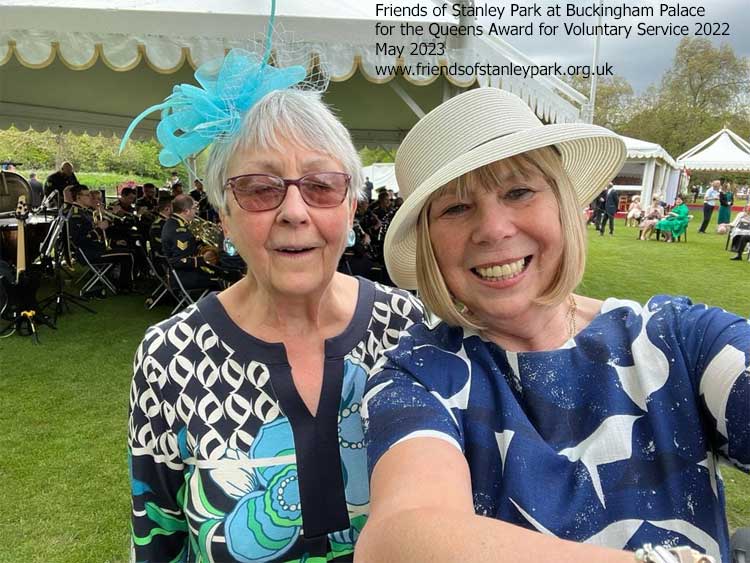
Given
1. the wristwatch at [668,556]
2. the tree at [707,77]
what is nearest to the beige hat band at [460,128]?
the wristwatch at [668,556]

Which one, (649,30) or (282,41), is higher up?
(649,30)

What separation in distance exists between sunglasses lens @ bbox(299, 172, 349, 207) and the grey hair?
0.04m

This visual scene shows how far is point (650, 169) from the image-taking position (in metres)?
24.6

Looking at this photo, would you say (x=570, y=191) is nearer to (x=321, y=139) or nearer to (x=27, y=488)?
(x=321, y=139)

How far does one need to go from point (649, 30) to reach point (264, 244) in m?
5.32

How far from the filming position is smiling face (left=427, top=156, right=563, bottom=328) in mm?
1143

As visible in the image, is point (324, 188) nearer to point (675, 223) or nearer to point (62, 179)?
point (62, 179)

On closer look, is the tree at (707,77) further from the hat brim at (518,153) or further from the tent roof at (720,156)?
the hat brim at (518,153)

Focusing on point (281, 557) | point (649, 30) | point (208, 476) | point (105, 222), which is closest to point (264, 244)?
point (208, 476)

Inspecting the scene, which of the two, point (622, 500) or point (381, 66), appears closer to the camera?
point (622, 500)

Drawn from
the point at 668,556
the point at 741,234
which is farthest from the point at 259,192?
the point at 741,234

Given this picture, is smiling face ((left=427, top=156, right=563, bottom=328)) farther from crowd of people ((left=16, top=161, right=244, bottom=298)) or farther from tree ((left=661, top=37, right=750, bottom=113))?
tree ((left=661, top=37, right=750, bottom=113))

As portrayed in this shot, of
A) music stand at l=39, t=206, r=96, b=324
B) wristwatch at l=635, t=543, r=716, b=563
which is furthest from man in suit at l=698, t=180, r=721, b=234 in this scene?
wristwatch at l=635, t=543, r=716, b=563

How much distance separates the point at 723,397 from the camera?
998 mm
